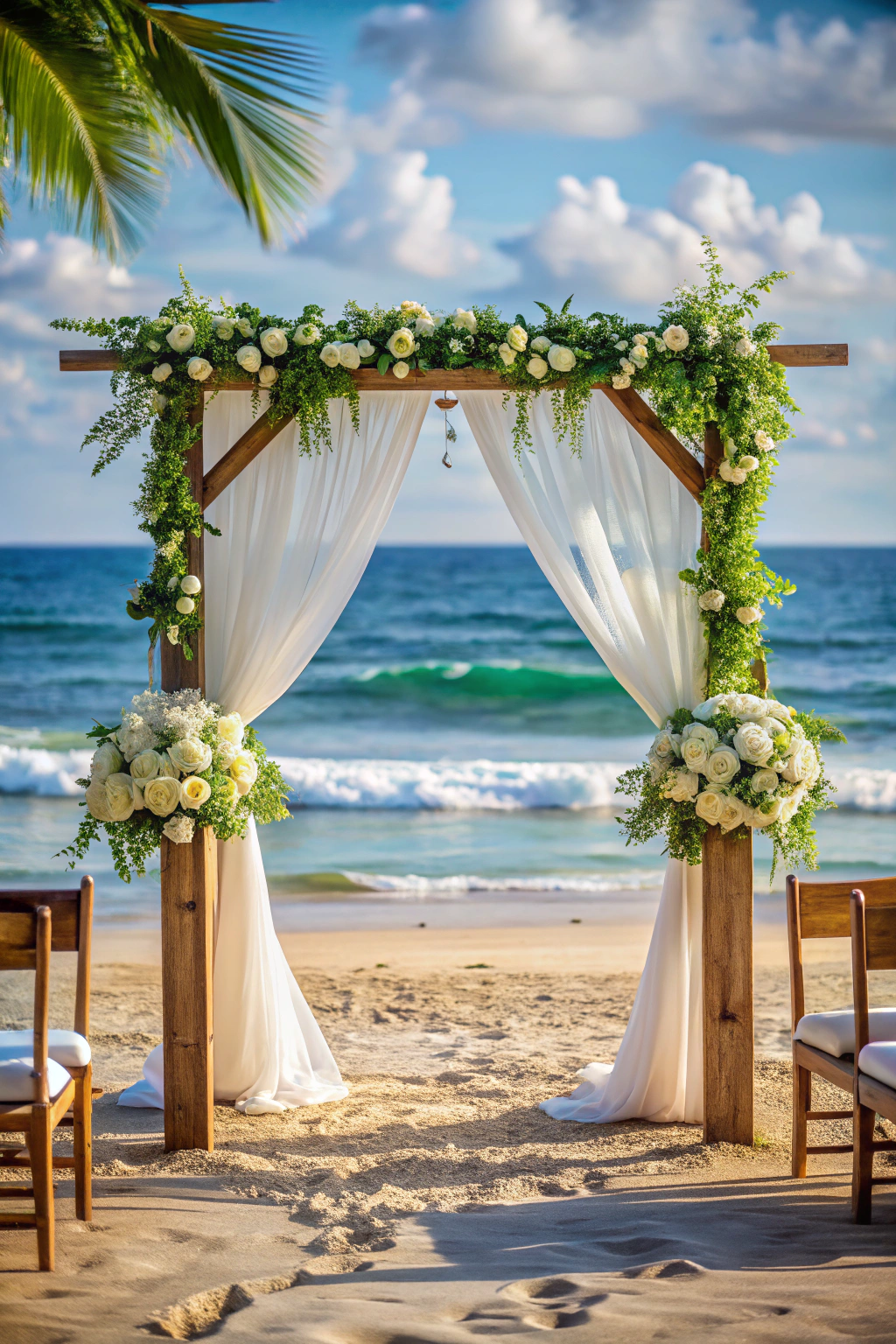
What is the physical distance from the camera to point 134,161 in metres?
4.73

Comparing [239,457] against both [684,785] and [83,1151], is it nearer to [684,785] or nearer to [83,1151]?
[684,785]

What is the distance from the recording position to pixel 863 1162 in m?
3.05

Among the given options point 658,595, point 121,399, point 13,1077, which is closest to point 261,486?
point 121,399

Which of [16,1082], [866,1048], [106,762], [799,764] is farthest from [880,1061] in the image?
[106,762]

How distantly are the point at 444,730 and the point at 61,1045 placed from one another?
36.0 feet

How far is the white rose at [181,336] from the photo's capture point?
3.77 meters

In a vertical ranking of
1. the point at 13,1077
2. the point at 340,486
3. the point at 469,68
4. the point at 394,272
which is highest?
the point at 469,68

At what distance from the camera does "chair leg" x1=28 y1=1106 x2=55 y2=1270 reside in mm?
2805

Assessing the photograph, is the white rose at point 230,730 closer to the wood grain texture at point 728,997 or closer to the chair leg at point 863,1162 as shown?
the wood grain texture at point 728,997

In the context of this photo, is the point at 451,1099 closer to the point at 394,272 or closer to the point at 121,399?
the point at 121,399

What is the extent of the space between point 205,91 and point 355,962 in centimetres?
424

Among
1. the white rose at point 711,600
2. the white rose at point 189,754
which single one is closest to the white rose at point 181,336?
the white rose at point 189,754

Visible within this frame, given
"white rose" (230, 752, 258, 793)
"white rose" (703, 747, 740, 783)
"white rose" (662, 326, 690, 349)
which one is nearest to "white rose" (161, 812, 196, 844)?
"white rose" (230, 752, 258, 793)

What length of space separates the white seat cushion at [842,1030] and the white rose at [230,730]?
1.96 meters
